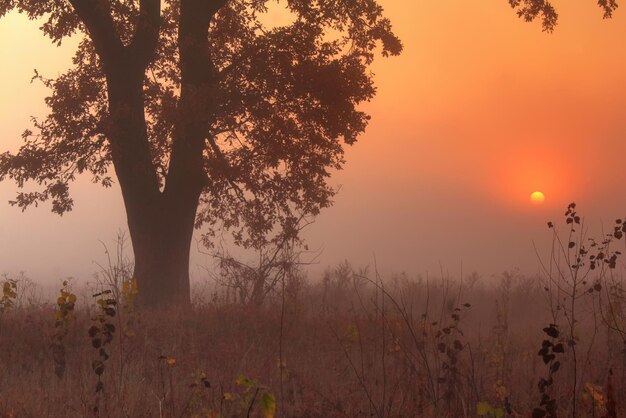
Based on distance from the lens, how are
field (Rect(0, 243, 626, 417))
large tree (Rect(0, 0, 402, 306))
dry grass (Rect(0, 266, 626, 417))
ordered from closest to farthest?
field (Rect(0, 243, 626, 417)), dry grass (Rect(0, 266, 626, 417)), large tree (Rect(0, 0, 402, 306))

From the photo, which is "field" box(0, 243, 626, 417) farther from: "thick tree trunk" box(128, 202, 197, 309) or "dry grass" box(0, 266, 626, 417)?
"thick tree trunk" box(128, 202, 197, 309)

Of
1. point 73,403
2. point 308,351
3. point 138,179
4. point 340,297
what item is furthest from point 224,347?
point 340,297

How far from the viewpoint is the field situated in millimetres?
6695

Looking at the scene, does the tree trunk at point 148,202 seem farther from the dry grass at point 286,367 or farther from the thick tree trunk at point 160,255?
the dry grass at point 286,367

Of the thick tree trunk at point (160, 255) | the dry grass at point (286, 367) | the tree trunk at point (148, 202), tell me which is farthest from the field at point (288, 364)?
the tree trunk at point (148, 202)

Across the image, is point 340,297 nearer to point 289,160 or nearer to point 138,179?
point 289,160

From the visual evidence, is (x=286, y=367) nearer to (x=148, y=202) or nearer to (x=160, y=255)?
(x=160, y=255)

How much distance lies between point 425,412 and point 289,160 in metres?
9.65

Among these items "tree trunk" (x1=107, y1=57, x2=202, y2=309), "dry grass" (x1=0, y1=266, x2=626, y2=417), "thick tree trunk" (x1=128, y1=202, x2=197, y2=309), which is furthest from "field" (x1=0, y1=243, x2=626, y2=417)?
"tree trunk" (x1=107, y1=57, x2=202, y2=309)

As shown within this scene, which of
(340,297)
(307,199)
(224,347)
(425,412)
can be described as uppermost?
(307,199)

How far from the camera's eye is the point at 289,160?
15961 millimetres

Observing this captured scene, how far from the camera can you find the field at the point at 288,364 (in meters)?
6.70

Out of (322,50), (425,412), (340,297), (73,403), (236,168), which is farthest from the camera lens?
(340,297)

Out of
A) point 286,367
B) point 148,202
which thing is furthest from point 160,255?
point 286,367
